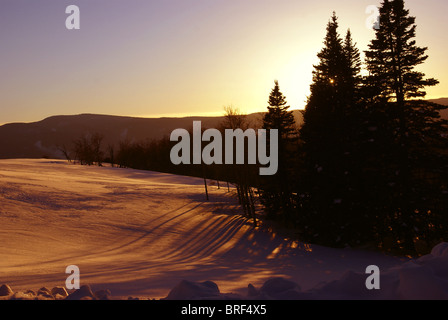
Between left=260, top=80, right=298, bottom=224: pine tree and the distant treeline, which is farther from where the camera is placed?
left=260, top=80, right=298, bottom=224: pine tree

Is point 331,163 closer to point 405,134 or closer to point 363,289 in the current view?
point 405,134

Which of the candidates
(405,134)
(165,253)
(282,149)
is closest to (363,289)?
(165,253)

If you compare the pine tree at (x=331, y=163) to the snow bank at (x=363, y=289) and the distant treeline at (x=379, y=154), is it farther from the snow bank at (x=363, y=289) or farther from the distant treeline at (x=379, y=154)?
the snow bank at (x=363, y=289)

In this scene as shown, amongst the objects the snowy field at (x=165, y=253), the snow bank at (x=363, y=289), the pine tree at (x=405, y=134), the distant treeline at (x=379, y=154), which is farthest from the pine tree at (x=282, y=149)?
the snow bank at (x=363, y=289)

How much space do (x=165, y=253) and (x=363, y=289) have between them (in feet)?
50.2

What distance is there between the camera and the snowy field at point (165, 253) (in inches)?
243

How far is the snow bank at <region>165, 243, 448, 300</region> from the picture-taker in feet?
17.2

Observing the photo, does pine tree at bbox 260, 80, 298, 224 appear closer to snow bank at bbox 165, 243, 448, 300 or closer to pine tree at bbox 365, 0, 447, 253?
pine tree at bbox 365, 0, 447, 253

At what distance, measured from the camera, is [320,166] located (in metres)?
24.0

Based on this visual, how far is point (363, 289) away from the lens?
5914mm

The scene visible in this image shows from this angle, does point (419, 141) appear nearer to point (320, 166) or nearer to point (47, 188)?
point (320, 166)

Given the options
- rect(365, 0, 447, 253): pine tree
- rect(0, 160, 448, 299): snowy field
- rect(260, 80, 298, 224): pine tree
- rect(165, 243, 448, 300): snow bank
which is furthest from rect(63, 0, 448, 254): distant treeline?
rect(165, 243, 448, 300): snow bank

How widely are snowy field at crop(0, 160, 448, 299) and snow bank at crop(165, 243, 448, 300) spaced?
0.02m

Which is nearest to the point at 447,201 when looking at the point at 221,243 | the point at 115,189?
the point at 221,243
